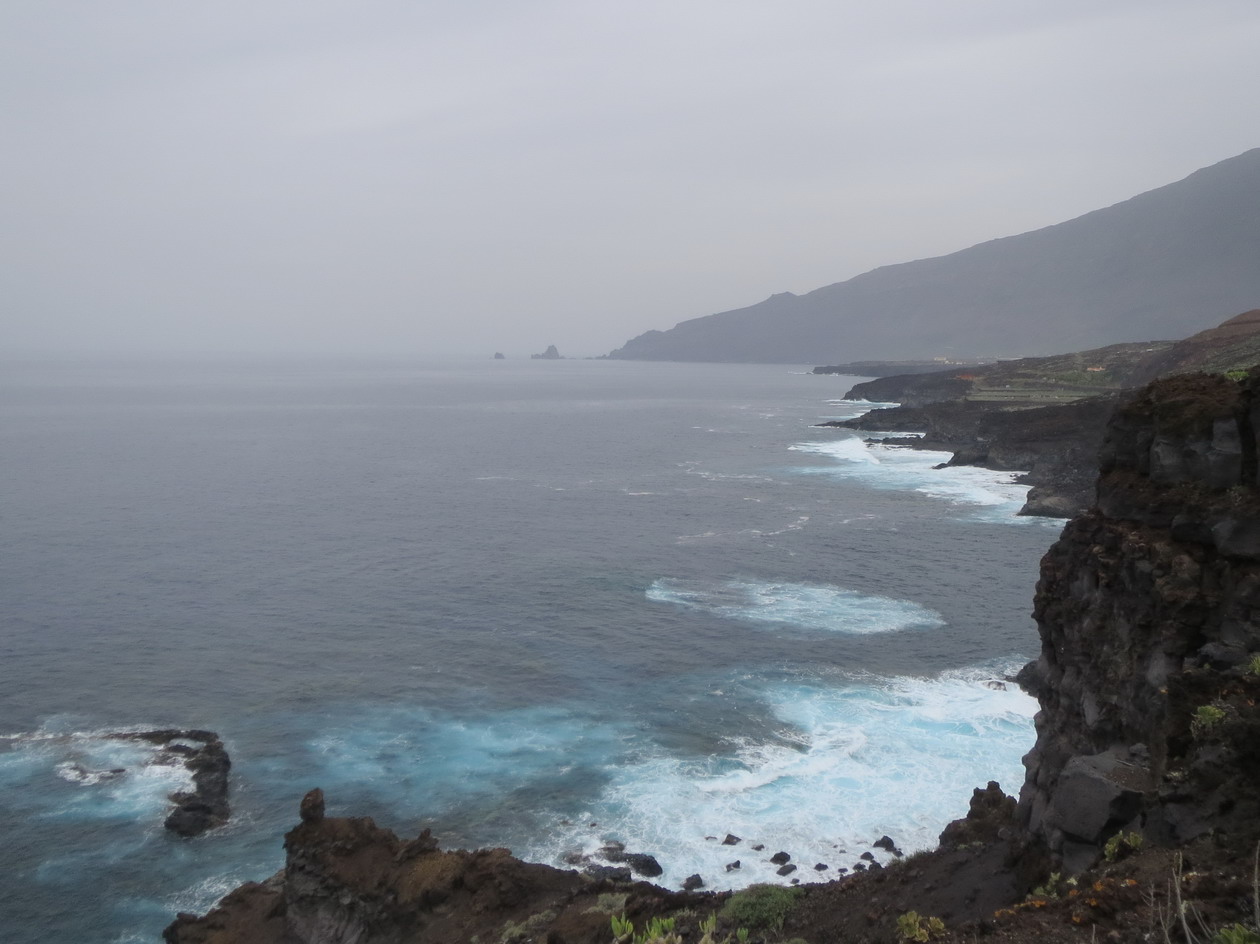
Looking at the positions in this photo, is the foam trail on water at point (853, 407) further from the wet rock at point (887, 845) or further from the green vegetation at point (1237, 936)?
the green vegetation at point (1237, 936)

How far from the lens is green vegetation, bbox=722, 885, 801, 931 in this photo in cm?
1836

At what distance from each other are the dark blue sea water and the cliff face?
9.40 meters

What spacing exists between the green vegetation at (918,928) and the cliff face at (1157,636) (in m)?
3.04

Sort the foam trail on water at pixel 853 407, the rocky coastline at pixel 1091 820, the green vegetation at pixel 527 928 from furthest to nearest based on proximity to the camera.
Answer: the foam trail on water at pixel 853 407 → the green vegetation at pixel 527 928 → the rocky coastline at pixel 1091 820

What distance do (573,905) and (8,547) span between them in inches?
2063

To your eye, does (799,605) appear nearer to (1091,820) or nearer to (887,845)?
(887,845)

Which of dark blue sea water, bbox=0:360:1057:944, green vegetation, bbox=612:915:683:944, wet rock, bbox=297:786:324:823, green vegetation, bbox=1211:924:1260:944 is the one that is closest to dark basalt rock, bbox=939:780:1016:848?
dark blue sea water, bbox=0:360:1057:944

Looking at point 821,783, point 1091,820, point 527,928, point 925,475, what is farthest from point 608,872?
point 925,475

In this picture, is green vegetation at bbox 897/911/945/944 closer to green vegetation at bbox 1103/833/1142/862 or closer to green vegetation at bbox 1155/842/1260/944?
green vegetation at bbox 1103/833/1142/862

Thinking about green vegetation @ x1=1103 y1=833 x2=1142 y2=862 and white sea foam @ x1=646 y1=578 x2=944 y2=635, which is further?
white sea foam @ x1=646 y1=578 x2=944 y2=635

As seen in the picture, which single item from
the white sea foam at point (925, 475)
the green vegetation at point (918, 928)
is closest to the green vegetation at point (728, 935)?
the green vegetation at point (918, 928)

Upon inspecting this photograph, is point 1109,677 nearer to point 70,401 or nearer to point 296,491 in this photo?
point 296,491

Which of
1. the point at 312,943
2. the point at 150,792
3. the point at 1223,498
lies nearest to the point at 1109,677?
the point at 1223,498

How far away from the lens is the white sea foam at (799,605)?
46.1m
